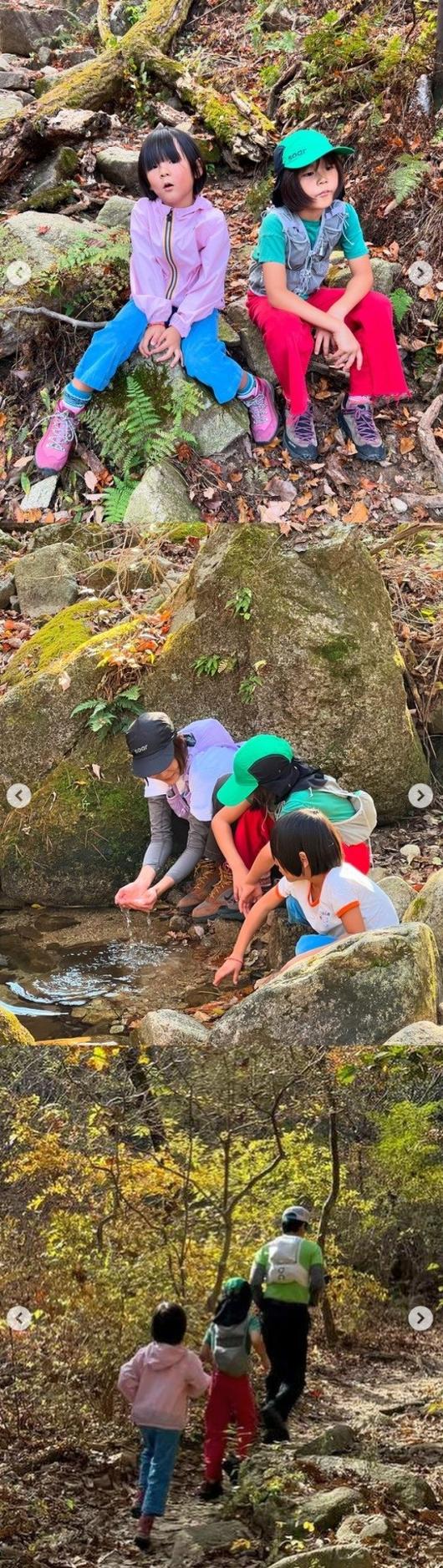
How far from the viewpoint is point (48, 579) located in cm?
497

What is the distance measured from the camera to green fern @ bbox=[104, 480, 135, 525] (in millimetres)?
4441

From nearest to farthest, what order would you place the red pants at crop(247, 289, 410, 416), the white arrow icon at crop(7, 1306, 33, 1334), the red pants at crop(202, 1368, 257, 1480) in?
the red pants at crop(202, 1368, 257, 1480)
the white arrow icon at crop(7, 1306, 33, 1334)
the red pants at crop(247, 289, 410, 416)

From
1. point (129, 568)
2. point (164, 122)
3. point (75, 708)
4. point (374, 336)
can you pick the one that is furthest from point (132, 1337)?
point (164, 122)

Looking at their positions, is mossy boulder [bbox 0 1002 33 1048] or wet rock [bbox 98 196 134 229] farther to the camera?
wet rock [bbox 98 196 134 229]

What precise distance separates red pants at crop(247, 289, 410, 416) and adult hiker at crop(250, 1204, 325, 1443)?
3.39 meters

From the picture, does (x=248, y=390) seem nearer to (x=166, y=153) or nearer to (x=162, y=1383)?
(x=166, y=153)

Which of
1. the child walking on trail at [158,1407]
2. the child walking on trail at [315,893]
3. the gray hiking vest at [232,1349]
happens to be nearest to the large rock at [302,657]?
the child walking on trail at [315,893]

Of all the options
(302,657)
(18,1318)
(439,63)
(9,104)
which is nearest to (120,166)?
(9,104)

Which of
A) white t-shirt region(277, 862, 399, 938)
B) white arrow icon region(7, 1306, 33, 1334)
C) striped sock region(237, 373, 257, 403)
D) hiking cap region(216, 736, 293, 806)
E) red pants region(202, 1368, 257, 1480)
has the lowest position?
red pants region(202, 1368, 257, 1480)

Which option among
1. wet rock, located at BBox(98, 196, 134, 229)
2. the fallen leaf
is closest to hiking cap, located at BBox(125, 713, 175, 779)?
the fallen leaf

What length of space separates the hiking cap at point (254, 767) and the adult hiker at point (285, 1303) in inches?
50.6

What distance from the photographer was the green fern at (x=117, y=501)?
4441mm

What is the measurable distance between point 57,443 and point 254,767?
189 cm

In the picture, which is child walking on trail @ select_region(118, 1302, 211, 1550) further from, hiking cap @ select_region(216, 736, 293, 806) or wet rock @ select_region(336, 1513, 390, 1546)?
Answer: hiking cap @ select_region(216, 736, 293, 806)
